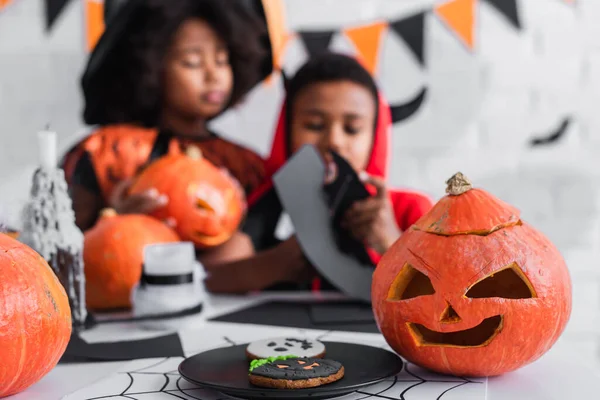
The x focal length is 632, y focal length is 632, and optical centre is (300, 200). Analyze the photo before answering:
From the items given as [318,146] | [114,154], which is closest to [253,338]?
[318,146]

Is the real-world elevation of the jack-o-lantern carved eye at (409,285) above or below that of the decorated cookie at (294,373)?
above

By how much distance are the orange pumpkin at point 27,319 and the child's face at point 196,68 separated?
3.35 feet

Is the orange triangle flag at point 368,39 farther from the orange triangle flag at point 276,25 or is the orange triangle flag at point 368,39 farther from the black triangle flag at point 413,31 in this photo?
the orange triangle flag at point 276,25

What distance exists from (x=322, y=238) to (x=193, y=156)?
0.33 metres

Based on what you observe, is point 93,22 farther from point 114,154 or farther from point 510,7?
point 510,7

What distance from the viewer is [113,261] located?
0.96m

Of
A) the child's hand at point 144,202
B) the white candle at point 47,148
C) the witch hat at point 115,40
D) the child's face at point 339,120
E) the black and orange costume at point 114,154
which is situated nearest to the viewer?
the white candle at point 47,148

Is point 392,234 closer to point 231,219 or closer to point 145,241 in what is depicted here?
point 231,219

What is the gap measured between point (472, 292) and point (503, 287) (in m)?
0.03

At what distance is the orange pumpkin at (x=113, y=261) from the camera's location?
3.14 feet

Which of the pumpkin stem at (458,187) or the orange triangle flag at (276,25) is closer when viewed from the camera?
the pumpkin stem at (458,187)

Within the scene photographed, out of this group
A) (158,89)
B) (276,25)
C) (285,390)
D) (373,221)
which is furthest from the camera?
(276,25)

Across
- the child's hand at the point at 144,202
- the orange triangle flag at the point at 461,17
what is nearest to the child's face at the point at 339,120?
the child's hand at the point at 144,202

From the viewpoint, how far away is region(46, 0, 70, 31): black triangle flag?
192 cm
